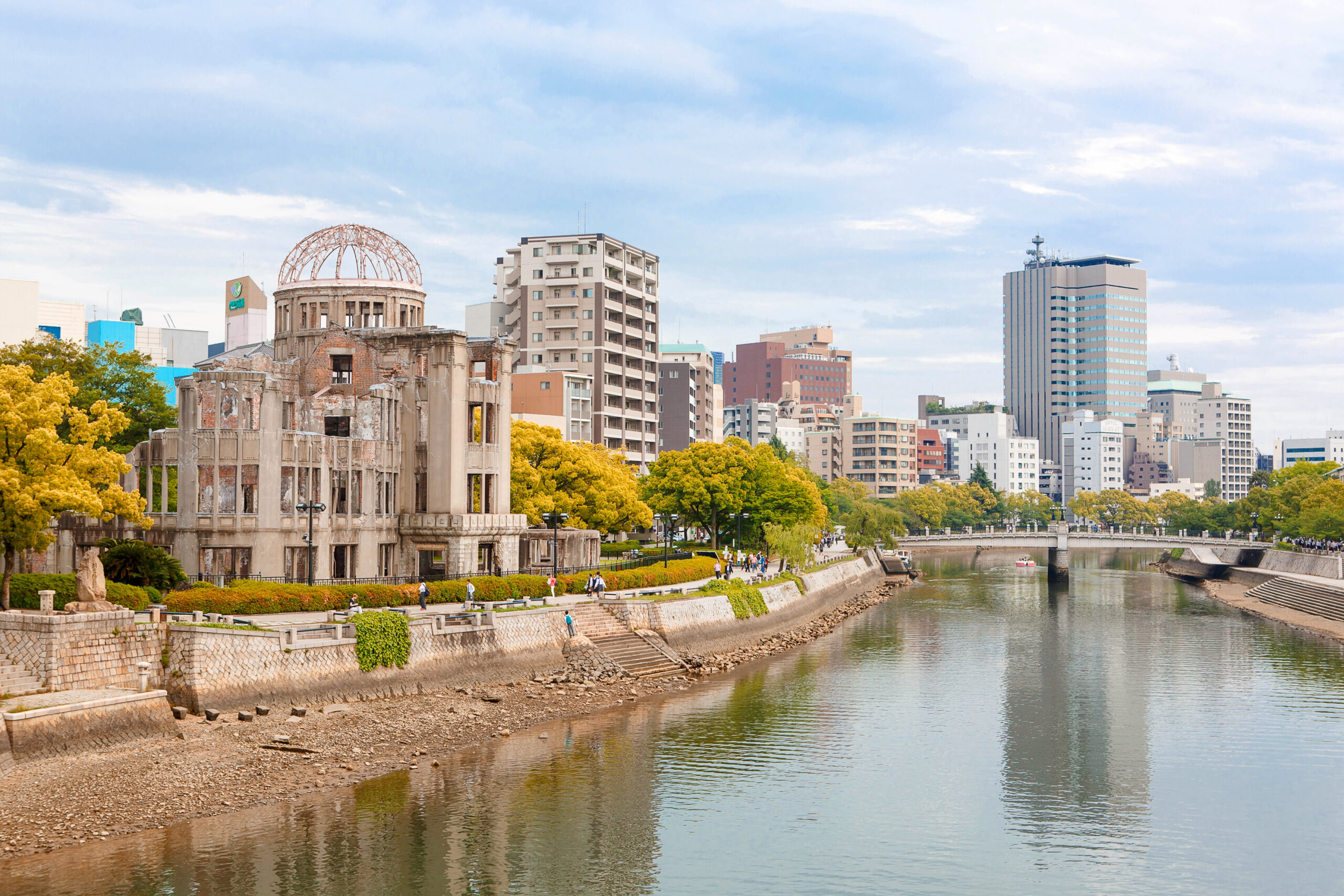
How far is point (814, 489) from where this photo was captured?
5148 inches

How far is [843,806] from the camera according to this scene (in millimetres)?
41656

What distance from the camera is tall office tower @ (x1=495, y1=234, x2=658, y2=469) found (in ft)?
490

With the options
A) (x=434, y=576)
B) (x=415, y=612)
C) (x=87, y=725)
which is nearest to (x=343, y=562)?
(x=434, y=576)

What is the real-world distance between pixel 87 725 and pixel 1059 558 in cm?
12017

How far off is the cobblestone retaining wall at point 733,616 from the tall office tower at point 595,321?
45.9m

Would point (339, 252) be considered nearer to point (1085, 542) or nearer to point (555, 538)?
point (555, 538)

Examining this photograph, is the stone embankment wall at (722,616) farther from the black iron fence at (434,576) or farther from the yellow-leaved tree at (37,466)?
the yellow-leaved tree at (37,466)

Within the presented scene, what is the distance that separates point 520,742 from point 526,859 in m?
13.5

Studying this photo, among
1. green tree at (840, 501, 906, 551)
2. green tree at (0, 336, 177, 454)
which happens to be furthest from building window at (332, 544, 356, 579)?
green tree at (840, 501, 906, 551)

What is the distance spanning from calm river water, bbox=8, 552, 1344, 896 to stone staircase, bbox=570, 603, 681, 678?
8.92ft

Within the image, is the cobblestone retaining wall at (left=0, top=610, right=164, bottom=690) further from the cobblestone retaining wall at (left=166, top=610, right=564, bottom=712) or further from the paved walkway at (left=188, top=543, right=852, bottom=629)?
the paved walkway at (left=188, top=543, right=852, bottom=629)

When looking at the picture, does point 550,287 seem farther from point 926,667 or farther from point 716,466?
point 926,667

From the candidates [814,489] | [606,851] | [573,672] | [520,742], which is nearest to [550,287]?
[814,489]

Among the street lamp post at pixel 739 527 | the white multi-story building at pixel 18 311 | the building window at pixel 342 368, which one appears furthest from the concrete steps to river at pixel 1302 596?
the white multi-story building at pixel 18 311
